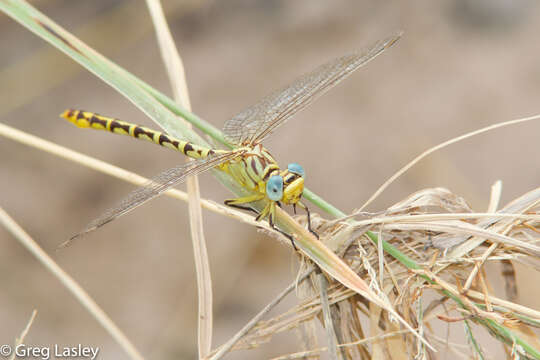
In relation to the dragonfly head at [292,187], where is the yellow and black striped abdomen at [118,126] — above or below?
above

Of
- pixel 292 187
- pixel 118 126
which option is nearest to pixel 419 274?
pixel 292 187

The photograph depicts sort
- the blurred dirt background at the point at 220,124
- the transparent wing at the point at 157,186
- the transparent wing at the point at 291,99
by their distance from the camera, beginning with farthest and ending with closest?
the blurred dirt background at the point at 220,124 < the transparent wing at the point at 291,99 < the transparent wing at the point at 157,186

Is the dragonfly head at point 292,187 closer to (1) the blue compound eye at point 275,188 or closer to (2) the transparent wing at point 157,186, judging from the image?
(1) the blue compound eye at point 275,188

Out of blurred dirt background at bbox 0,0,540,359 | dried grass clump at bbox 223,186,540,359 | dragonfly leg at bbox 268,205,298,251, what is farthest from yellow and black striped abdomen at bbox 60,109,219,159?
blurred dirt background at bbox 0,0,540,359

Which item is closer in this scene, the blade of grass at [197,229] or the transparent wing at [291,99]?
the blade of grass at [197,229]

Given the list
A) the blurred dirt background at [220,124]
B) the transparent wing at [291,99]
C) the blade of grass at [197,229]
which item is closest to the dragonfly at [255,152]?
the transparent wing at [291,99]

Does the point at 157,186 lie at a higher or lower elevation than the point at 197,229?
higher

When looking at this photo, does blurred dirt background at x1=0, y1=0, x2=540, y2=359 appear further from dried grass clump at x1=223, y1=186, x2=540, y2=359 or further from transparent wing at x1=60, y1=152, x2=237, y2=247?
dried grass clump at x1=223, y1=186, x2=540, y2=359

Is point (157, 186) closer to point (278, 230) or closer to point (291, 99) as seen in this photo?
point (278, 230)
